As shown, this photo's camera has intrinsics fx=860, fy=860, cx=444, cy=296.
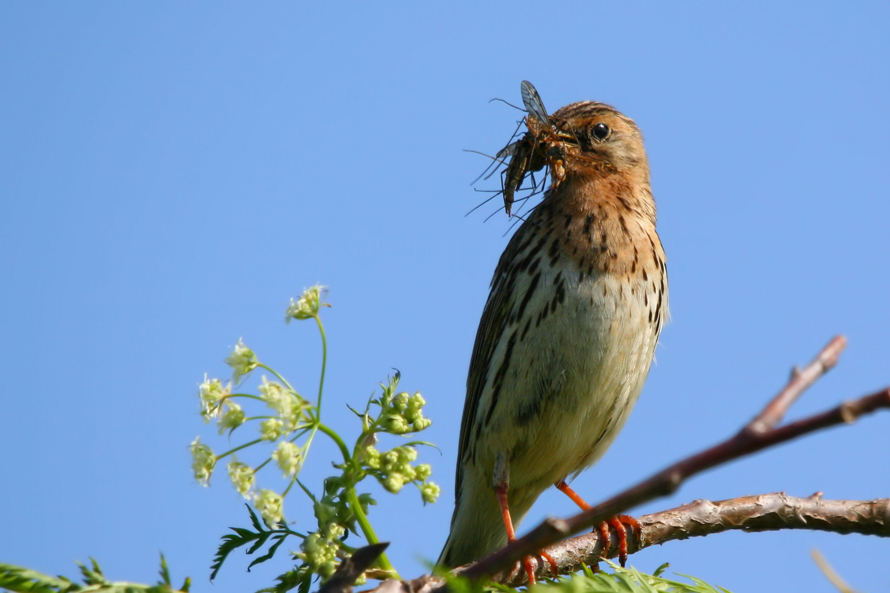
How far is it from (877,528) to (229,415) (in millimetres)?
3297

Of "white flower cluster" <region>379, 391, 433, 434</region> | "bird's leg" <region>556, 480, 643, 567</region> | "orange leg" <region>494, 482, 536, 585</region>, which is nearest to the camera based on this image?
"white flower cluster" <region>379, 391, 433, 434</region>

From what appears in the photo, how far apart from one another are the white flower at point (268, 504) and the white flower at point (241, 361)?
0.46 metres

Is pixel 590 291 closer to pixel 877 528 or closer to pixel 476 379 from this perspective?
pixel 476 379

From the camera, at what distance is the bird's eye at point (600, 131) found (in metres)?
7.35

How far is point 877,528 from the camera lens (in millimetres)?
4312

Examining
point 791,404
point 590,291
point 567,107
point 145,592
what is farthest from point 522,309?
point 791,404

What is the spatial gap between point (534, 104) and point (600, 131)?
656 mm

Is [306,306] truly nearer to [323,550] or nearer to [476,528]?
[323,550]

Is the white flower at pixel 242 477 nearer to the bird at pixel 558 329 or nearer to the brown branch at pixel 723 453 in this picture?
the brown branch at pixel 723 453

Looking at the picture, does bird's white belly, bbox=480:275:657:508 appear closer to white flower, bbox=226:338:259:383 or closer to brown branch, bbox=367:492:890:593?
brown branch, bbox=367:492:890:593

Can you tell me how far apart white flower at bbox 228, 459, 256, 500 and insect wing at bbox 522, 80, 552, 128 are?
495 centimetres

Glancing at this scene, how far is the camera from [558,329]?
20.3 feet

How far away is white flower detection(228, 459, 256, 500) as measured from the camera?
282cm

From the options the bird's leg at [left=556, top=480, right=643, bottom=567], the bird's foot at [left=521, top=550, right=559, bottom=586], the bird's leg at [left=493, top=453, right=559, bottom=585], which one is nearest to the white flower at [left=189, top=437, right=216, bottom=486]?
the bird's foot at [left=521, top=550, right=559, bottom=586]
